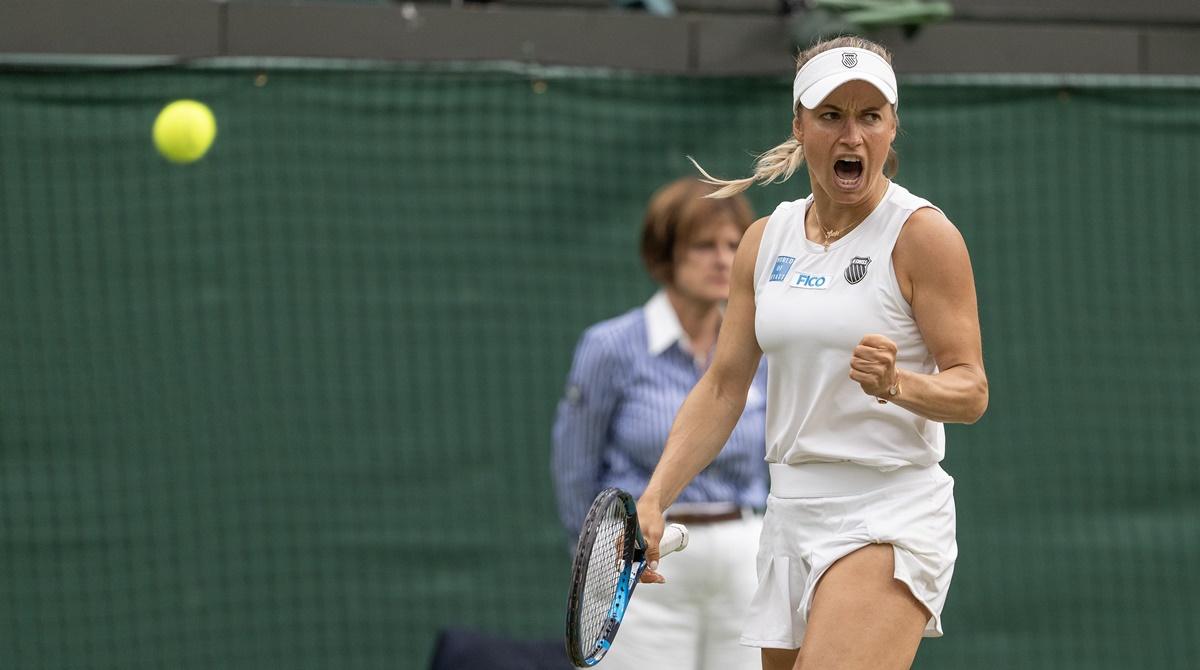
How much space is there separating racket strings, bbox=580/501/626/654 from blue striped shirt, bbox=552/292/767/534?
0.94 metres

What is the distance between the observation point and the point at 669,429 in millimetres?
→ 4207

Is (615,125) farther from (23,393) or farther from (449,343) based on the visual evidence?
(23,393)

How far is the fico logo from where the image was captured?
3.13 meters

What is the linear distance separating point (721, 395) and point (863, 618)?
62 cm

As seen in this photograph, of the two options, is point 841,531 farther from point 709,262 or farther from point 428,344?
point 428,344

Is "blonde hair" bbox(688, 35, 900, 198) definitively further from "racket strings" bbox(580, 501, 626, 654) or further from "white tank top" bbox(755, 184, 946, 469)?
"racket strings" bbox(580, 501, 626, 654)

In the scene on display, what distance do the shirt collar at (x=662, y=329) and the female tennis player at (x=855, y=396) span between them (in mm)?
1042

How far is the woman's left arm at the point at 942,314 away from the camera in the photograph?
9.61ft

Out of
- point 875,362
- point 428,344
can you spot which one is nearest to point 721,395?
point 875,362

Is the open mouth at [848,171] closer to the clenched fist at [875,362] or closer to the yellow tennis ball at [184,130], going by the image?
the clenched fist at [875,362]

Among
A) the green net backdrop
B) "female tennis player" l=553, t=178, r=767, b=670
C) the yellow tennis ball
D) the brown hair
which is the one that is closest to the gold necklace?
"female tennis player" l=553, t=178, r=767, b=670

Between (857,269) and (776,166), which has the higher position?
(776,166)

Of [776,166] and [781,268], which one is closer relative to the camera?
[781,268]

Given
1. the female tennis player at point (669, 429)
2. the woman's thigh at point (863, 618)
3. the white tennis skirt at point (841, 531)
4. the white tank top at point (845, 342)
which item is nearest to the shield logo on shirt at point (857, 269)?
the white tank top at point (845, 342)
